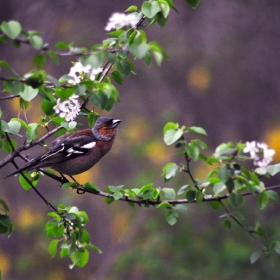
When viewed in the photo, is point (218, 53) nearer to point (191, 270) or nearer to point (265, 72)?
point (265, 72)

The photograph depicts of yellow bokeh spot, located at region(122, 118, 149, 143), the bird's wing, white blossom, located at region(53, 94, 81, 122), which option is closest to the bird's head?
the bird's wing

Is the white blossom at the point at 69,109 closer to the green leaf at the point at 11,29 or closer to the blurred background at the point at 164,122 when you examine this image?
the green leaf at the point at 11,29

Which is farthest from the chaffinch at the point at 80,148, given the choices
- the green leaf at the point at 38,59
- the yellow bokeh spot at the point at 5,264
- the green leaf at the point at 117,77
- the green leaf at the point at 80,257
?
the yellow bokeh spot at the point at 5,264

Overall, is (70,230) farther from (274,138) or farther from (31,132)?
(274,138)

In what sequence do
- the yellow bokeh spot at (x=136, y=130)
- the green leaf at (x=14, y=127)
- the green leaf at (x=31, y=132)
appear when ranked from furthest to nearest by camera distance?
the yellow bokeh spot at (x=136, y=130) < the green leaf at (x=31, y=132) < the green leaf at (x=14, y=127)

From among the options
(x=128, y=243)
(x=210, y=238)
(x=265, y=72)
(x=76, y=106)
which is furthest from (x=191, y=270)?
(x=76, y=106)

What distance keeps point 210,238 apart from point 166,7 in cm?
518

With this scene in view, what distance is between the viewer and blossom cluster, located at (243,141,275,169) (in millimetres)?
2561

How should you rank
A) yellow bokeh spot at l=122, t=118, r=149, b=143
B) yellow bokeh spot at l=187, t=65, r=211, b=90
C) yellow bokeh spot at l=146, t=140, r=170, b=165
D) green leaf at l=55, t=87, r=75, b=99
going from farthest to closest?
yellow bokeh spot at l=187, t=65, r=211, b=90 < yellow bokeh spot at l=122, t=118, r=149, b=143 < yellow bokeh spot at l=146, t=140, r=170, b=165 < green leaf at l=55, t=87, r=75, b=99

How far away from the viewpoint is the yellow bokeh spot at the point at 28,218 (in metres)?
9.30

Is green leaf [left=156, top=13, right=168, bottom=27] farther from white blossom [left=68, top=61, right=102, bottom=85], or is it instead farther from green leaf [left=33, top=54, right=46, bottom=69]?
green leaf [left=33, top=54, right=46, bottom=69]

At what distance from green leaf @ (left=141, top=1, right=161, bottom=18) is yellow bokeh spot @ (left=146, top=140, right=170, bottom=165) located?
6.58 m

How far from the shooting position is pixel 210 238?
7773 millimetres

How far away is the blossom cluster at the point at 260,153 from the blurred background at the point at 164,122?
485cm
